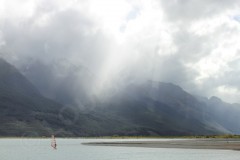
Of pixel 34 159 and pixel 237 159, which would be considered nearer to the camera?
pixel 237 159

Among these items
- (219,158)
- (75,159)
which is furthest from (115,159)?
(219,158)

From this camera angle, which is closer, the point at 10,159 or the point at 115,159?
the point at 115,159

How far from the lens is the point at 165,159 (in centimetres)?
13238

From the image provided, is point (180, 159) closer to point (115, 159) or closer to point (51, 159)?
point (115, 159)

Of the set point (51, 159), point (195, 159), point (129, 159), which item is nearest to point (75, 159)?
point (51, 159)

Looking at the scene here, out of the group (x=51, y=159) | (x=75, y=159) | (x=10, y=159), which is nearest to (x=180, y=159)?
(x=75, y=159)

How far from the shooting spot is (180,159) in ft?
425

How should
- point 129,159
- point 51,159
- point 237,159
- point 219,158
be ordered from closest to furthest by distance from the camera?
point 237,159 → point 219,158 → point 129,159 → point 51,159

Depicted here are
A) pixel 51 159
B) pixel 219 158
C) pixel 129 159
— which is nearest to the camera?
pixel 219 158

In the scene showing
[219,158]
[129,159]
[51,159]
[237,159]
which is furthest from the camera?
[51,159]

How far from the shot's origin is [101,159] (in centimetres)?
13900

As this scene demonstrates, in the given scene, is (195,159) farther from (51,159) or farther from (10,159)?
(10,159)

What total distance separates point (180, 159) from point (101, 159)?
89.4ft

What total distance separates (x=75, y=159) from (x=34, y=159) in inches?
646
